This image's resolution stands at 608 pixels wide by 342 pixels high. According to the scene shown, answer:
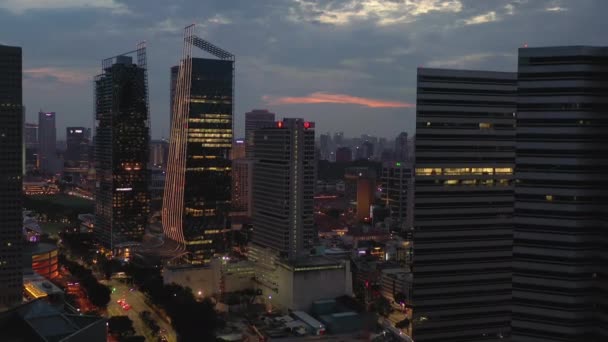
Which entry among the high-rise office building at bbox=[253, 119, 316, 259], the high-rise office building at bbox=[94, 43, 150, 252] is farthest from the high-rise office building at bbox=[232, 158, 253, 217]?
the high-rise office building at bbox=[253, 119, 316, 259]

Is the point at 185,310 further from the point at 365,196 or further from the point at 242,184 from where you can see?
the point at 242,184

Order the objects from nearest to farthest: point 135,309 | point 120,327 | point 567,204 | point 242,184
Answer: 1. point 567,204
2. point 120,327
3. point 135,309
4. point 242,184

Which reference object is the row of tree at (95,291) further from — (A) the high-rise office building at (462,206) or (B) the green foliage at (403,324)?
(A) the high-rise office building at (462,206)

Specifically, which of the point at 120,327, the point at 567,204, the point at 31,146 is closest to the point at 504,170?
the point at 567,204

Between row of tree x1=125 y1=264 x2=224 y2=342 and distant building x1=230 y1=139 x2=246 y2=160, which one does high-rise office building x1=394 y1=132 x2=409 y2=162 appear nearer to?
distant building x1=230 y1=139 x2=246 y2=160

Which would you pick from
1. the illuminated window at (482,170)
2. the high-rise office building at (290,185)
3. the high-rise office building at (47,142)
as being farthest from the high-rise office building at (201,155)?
the high-rise office building at (47,142)

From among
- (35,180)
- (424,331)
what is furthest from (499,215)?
(35,180)

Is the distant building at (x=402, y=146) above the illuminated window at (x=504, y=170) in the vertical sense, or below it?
above
